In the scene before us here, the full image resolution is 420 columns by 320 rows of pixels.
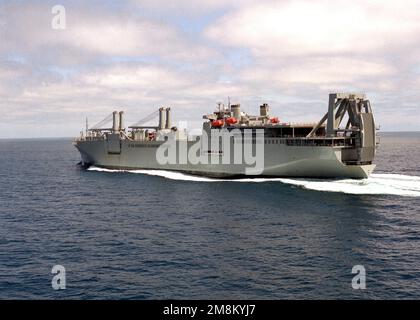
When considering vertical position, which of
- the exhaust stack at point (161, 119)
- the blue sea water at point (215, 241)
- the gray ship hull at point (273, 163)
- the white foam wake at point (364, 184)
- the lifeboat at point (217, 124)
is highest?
the exhaust stack at point (161, 119)

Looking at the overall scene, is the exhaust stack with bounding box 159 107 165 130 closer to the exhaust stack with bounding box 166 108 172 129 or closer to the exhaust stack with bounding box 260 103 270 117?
the exhaust stack with bounding box 166 108 172 129

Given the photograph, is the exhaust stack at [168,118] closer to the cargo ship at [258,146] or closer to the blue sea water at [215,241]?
the cargo ship at [258,146]

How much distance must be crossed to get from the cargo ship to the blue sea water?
4.05 m

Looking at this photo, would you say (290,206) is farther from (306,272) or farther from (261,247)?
(306,272)

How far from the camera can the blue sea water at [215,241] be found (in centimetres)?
2222

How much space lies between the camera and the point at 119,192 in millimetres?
52656

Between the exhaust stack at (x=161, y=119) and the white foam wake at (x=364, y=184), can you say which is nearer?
the white foam wake at (x=364, y=184)

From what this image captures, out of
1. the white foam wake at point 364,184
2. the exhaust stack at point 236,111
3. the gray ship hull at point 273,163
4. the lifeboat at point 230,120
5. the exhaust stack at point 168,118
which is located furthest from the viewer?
the exhaust stack at point 168,118

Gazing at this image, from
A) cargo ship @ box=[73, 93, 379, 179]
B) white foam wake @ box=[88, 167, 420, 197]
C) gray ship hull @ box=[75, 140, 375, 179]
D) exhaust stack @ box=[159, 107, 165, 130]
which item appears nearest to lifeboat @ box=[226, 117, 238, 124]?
cargo ship @ box=[73, 93, 379, 179]

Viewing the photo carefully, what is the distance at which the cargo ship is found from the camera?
54.9 m

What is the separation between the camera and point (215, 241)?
3028 cm

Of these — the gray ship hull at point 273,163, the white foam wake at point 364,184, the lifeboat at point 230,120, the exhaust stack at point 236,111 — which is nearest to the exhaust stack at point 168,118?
the gray ship hull at point 273,163

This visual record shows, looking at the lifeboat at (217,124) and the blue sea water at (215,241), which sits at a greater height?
the lifeboat at (217,124)
